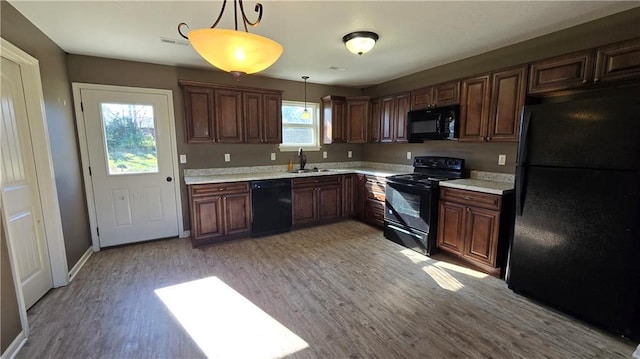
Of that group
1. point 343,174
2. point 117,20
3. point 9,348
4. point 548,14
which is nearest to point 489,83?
point 548,14

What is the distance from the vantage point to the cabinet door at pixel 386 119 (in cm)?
441

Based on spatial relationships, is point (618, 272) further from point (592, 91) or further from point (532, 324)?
point (592, 91)

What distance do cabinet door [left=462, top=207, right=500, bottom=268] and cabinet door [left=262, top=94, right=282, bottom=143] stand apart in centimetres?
291

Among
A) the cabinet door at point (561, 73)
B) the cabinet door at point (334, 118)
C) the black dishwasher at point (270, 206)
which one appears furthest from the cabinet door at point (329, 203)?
the cabinet door at point (561, 73)

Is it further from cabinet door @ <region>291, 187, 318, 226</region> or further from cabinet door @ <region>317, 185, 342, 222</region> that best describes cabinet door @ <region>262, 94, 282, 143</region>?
cabinet door @ <region>317, 185, 342, 222</region>

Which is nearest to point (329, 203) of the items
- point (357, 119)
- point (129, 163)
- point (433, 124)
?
point (357, 119)

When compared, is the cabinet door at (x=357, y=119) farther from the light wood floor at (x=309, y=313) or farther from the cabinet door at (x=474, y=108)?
the light wood floor at (x=309, y=313)

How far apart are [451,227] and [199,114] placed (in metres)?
3.60

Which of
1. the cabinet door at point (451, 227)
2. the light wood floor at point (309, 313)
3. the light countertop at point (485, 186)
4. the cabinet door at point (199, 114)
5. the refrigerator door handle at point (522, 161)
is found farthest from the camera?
the cabinet door at point (199, 114)

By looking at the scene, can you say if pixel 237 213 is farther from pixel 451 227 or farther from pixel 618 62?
pixel 618 62

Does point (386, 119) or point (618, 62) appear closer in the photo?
point (618, 62)

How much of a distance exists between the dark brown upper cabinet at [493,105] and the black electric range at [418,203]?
0.53 m

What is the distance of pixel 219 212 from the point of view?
3.72 m

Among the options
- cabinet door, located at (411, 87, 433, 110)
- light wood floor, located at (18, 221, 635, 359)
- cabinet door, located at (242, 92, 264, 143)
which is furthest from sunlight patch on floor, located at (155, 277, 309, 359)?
cabinet door, located at (411, 87, 433, 110)
